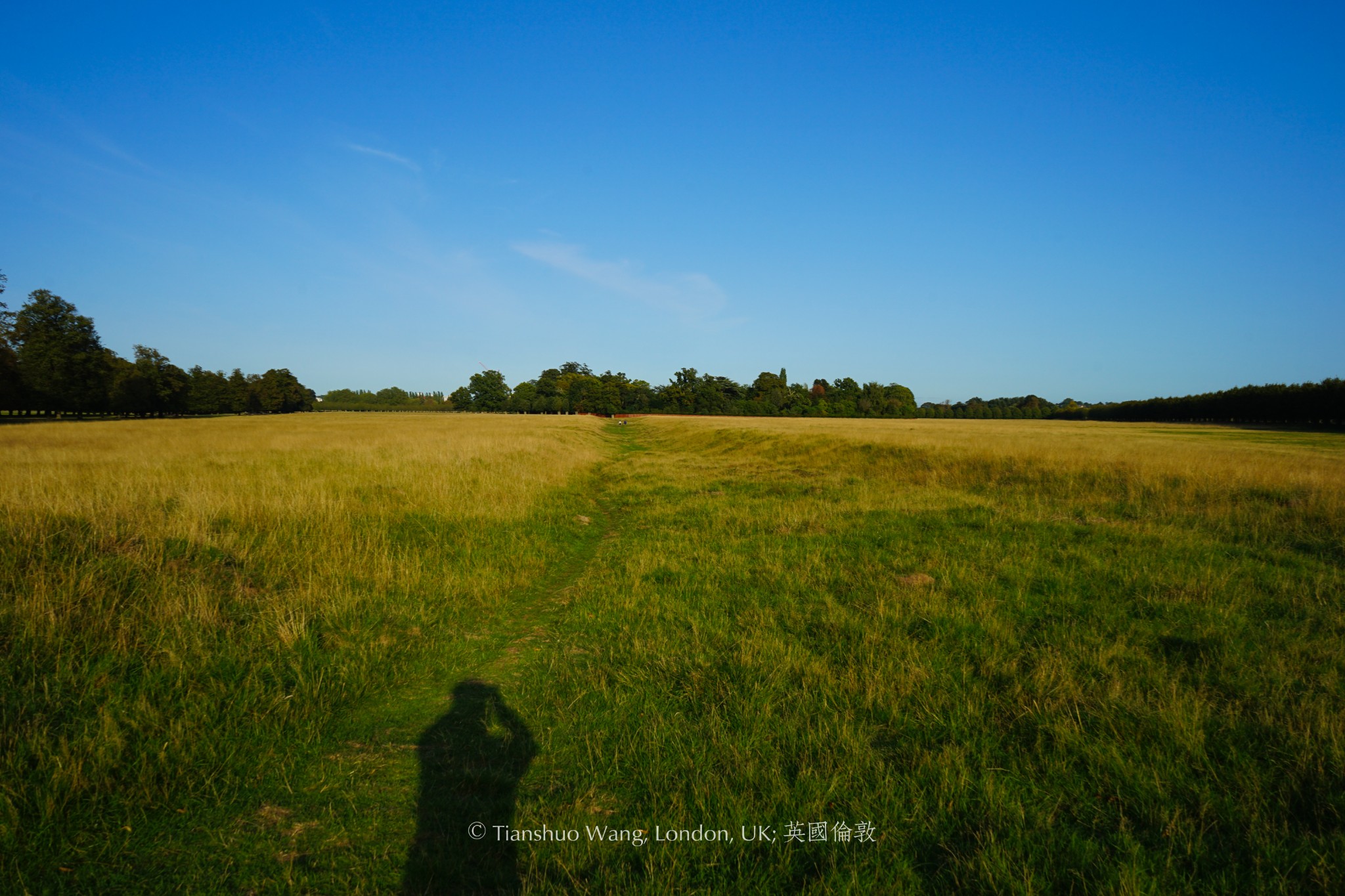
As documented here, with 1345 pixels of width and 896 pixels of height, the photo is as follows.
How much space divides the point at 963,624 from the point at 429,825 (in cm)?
600

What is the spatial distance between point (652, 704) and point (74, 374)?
283 ft

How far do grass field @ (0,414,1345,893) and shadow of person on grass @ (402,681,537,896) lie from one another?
1.1 inches

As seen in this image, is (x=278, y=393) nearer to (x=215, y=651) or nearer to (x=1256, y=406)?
(x=215, y=651)

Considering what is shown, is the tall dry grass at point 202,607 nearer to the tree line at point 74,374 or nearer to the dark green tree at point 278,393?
the tree line at point 74,374

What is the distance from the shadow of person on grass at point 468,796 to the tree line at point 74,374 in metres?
68.1

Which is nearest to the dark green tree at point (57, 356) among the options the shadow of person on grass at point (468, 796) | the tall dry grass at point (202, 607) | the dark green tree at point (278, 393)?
the dark green tree at point (278, 393)

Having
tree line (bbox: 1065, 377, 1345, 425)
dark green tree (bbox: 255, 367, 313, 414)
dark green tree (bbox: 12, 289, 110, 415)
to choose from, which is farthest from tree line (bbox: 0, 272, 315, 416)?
tree line (bbox: 1065, 377, 1345, 425)

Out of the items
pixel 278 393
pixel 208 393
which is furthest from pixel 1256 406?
pixel 278 393

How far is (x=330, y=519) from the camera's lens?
31.5 ft

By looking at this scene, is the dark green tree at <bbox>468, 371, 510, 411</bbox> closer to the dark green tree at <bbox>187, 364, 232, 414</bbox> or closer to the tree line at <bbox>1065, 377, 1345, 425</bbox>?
the dark green tree at <bbox>187, 364, 232, 414</bbox>

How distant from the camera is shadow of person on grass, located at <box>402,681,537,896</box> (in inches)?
119

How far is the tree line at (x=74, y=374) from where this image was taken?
53750 millimetres

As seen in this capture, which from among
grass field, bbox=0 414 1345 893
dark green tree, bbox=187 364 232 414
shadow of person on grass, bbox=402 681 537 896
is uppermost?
dark green tree, bbox=187 364 232 414

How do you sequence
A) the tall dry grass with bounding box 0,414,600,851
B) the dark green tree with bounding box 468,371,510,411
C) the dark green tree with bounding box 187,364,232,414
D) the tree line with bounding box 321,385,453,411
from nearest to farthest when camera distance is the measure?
the tall dry grass with bounding box 0,414,600,851
the dark green tree with bounding box 187,364,232,414
the dark green tree with bounding box 468,371,510,411
the tree line with bounding box 321,385,453,411
